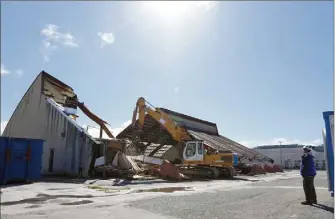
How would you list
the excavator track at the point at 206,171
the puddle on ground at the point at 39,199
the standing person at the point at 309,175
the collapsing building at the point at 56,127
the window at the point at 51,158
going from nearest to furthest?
1. the puddle on ground at the point at 39,199
2. the standing person at the point at 309,175
3. the collapsing building at the point at 56,127
4. the window at the point at 51,158
5. the excavator track at the point at 206,171

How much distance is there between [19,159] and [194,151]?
1314cm

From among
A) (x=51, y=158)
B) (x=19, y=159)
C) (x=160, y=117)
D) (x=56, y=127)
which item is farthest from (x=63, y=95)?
(x=19, y=159)

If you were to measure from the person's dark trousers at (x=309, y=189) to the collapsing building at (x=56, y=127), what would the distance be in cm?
1287

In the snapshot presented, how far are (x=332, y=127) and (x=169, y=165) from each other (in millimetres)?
15089

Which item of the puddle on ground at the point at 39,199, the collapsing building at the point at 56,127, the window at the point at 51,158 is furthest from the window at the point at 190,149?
the puddle on ground at the point at 39,199

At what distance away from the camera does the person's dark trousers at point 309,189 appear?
8.48 meters

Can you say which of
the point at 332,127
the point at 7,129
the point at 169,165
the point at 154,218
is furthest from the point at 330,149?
the point at 7,129

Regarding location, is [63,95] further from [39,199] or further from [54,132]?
[39,199]

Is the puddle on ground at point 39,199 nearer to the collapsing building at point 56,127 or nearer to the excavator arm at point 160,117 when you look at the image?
the collapsing building at point 56,127

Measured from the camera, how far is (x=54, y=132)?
798 inches

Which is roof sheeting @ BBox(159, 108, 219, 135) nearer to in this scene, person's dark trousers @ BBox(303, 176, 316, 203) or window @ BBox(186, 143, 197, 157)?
window @ BBox(186, 143, 197, 157)

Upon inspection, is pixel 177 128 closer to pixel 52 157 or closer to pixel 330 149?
pixel 52 157

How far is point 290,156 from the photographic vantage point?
254 ft

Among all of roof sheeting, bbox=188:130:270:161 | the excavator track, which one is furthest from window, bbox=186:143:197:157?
roof sheeting, bbox=188:130:270:161
